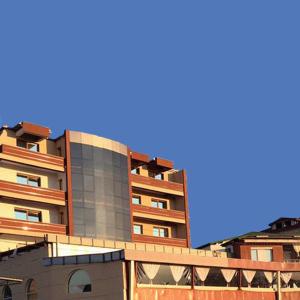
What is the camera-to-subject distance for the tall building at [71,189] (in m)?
63.3

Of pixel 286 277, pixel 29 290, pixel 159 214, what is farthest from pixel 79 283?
pixel 159 214

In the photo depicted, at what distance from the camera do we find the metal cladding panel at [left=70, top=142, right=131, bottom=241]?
67750 millimetres

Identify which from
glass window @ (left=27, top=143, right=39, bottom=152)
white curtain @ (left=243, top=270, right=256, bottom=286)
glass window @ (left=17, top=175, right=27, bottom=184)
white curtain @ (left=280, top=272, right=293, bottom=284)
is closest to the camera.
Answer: white curtain @ (left=243, top=270, right=256, bottom=286)

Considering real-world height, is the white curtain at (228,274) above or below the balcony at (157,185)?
below

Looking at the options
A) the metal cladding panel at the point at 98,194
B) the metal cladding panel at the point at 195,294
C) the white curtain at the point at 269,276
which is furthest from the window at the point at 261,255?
the metal cladding panel at the point at 195,294

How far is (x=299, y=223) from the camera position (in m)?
88.1

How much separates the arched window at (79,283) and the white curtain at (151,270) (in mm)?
3632

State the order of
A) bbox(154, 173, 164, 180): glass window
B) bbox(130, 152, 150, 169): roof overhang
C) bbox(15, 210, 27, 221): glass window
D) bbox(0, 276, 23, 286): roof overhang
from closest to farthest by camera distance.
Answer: bbox(0, 276, 23, 286): roof overhang < bbox(15, 210, 27, 221): glass window < bbox(130, 152, 150, 169): roof overhang < bbox(154, 173, 164, 180): glass window

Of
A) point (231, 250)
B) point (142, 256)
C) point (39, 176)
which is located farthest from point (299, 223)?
point (142, 256)

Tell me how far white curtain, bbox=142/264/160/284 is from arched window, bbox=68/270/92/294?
3632 millimetres

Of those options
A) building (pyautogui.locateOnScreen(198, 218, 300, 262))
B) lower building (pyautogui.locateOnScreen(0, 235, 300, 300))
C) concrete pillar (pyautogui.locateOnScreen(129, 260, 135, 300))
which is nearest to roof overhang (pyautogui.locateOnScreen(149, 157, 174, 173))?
building (pyautogui.locateOnScreen(198, 218, 300, 262))

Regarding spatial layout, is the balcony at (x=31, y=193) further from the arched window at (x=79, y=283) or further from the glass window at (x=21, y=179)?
the arched window at (x=79, y=283)

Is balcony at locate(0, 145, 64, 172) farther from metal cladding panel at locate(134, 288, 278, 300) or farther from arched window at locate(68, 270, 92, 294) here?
metal cladding panel at locate(134, 288, 278, 300)

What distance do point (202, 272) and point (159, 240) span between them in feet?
98.1
